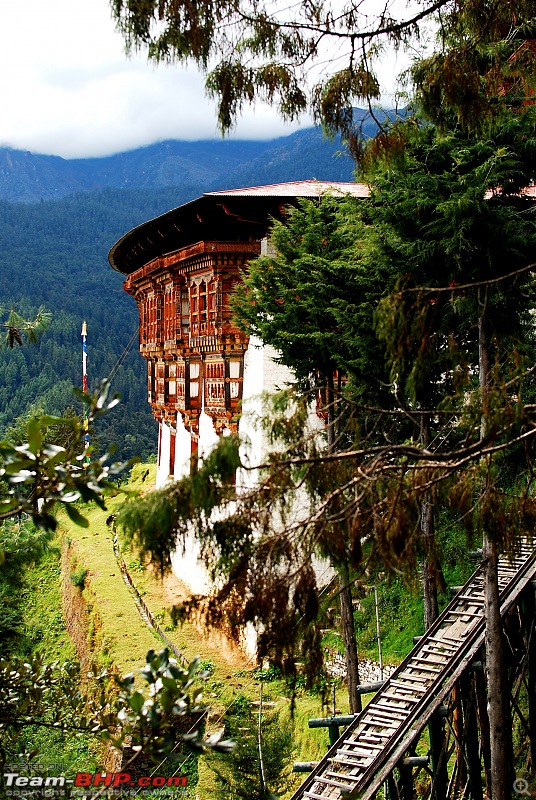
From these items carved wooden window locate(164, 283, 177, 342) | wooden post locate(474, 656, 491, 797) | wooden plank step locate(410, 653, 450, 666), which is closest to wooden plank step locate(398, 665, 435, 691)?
wooden plank step locate(410, 653, 450, 666)

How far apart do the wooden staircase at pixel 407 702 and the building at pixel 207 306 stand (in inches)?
175

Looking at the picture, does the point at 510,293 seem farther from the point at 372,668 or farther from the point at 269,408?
the point at 372,668

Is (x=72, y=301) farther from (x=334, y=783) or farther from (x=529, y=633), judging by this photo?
(x=334, y=783)

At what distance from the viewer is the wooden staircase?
6781 mm

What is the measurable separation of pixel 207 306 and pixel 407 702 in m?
9.21

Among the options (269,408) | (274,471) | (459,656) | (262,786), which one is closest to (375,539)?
(274,471)

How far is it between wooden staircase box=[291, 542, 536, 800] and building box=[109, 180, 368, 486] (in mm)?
4436

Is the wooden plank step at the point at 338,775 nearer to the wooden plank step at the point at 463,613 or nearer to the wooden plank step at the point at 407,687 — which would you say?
the wooden plank step at the point at 407,687

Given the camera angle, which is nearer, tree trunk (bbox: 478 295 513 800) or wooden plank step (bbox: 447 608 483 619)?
tree trunk (bbox: 478 295 513 800)

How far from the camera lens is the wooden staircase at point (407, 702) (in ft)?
22.2

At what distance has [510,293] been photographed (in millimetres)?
7848

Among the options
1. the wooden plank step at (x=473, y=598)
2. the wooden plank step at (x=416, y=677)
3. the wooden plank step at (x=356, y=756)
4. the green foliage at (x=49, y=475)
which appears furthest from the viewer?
the wooden plank step at (x=473, y=598)

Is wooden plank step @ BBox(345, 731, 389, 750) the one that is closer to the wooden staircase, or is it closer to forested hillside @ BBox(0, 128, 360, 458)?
the wooden staircase

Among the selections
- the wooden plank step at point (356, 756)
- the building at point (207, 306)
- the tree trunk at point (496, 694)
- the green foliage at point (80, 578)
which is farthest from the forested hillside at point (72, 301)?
the tree trunk at point (496, 694)
